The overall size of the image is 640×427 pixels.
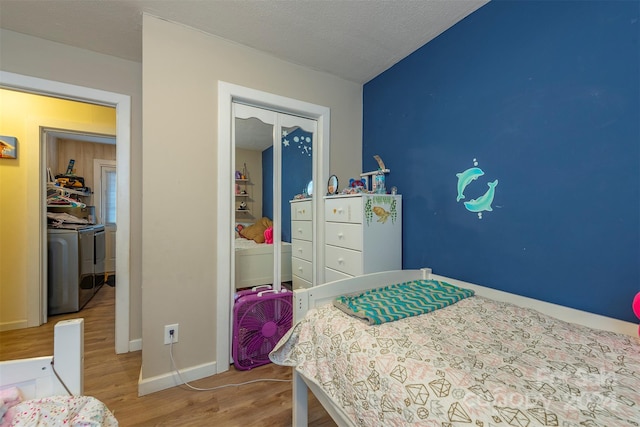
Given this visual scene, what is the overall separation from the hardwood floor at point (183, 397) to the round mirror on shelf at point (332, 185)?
1.46 m

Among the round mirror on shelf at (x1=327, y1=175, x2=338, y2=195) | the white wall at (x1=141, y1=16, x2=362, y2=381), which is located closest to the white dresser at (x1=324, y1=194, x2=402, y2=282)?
the round mirror on shelf at (x1=327, y1=175, x2=338, y2=195)

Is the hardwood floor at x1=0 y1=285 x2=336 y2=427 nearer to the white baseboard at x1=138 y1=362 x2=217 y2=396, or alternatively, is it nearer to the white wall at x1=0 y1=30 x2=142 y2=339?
the white baseboard at x1=138 y1=362 x2=217 y2=396

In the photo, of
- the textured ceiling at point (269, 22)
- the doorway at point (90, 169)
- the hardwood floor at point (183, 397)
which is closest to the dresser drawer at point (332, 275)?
the hardwood floor at point (183, 397)

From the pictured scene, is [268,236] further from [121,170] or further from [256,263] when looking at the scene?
[121,170]

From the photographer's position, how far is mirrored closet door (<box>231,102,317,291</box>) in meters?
2.07

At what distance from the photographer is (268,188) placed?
2209 mm

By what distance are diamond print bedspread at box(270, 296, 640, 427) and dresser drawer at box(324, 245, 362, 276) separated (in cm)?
65

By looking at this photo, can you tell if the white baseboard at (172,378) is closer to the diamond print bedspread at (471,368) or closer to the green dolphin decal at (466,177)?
the diamond print bedspread at (471,368)

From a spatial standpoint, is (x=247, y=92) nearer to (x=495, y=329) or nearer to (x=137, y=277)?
(x=137, y=277)

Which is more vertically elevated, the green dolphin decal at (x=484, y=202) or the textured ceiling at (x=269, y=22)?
the textured ceiling at (x=269, y=22)

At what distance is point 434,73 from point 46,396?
2.46m

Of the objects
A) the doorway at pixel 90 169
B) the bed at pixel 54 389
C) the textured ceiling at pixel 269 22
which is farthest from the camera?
the doorway at pixel 90 169

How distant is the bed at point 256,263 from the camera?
6.82ft

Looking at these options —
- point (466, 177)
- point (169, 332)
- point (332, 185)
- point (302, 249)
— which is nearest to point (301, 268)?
point (302, 249)
